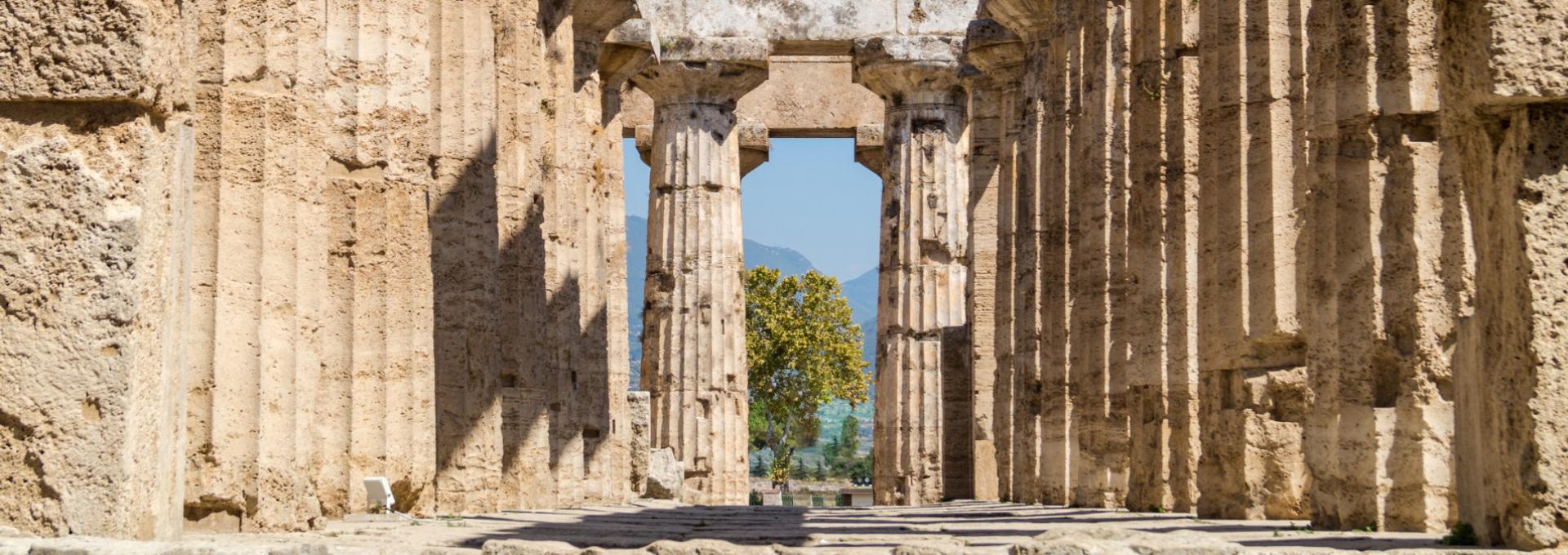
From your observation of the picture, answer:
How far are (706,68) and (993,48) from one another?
152 inches

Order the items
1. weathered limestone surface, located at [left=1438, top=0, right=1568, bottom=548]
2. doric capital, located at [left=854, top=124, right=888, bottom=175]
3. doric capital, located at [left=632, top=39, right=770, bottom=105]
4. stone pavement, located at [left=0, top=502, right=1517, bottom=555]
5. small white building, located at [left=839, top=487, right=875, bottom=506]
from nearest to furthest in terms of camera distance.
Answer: stone pavement, located at [left=0, top=502, right=1517, bottom=555], weathered limestone surface, located at [left=1438, top=0, right=1568, bottom=548], doric capital, located at [left=632, top=39, right=770, bottom=105], doric capital, located at [left=854, top=124, right=888, bottom=175], small white building, located at [left=839, top=487, right=875, bottom=506]

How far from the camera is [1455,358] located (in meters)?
9.10

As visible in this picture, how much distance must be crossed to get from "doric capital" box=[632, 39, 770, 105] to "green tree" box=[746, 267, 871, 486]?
24.8 metres

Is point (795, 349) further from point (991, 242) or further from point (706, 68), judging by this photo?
point (706, 68)

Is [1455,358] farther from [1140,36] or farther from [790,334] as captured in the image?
[790,334]

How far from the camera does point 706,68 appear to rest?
26594 millimetres

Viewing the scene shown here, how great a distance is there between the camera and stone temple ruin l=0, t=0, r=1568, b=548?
7848 millimetres

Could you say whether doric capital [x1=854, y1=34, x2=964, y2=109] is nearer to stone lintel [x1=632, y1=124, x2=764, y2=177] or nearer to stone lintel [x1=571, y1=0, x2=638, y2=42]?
stone lintel [x1=632, y1=124, x2=764, y2=177]

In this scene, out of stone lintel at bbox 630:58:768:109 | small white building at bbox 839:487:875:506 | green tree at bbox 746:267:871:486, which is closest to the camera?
stone lintel at bbox 630:58:768:109

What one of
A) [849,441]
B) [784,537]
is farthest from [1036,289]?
[849,441]

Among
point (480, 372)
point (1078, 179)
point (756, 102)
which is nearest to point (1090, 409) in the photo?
point (1078, 179)

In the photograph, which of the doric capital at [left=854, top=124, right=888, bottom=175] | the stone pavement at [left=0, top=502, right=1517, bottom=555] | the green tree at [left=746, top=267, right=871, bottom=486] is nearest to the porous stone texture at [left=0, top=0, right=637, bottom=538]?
the stone pavement at [left=0, top=502, right=1517, bottom=555]

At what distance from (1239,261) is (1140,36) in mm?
3852

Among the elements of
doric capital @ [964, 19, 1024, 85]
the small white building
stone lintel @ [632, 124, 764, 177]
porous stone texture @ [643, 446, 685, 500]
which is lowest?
the small white building
